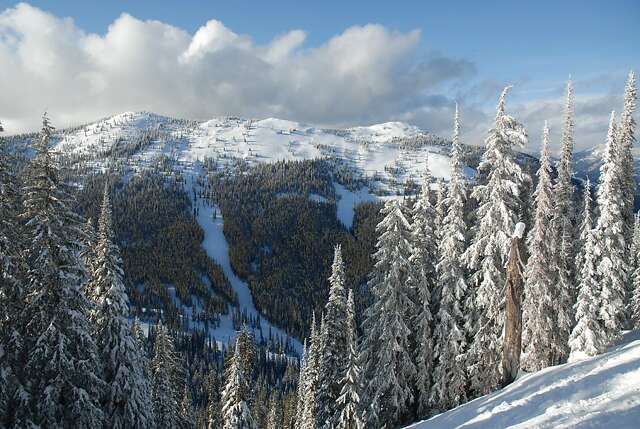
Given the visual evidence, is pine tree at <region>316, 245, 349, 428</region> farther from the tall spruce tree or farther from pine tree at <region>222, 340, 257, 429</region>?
the tall spruce tree

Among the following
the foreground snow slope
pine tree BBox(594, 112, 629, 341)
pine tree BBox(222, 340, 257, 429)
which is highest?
pine tree BBox(594, 112, 629, 341)

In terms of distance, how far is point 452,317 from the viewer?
26688 millimetres

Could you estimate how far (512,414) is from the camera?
48.2ft

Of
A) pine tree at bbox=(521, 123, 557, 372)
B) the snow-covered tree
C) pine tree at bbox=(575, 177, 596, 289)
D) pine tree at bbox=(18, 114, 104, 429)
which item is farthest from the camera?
the snow-covered tree

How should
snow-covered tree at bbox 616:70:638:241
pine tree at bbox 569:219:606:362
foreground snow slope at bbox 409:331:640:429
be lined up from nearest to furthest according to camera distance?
foreground snow slope at bbox 409:331:640:429 < pine tree at bbox 569:219:606:362 < snow-covered tree at bbox 616:70:638:241

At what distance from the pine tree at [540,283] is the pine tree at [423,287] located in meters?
5.86

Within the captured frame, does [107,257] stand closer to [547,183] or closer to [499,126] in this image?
[499,126]

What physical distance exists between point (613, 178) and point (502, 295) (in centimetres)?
1120

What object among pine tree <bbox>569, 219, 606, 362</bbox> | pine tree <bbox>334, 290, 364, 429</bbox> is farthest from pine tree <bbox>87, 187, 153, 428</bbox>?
pine tree <bbox>569, 219, 606, 362</bbox>

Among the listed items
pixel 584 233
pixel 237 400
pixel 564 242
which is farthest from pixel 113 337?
pixel 584 233

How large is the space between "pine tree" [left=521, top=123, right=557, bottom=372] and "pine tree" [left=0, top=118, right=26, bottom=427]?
2613cm

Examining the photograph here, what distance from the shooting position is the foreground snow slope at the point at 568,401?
1205cm

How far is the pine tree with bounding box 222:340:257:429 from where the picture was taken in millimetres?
34000

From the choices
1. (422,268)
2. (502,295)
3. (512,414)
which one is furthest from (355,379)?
(512,414)
